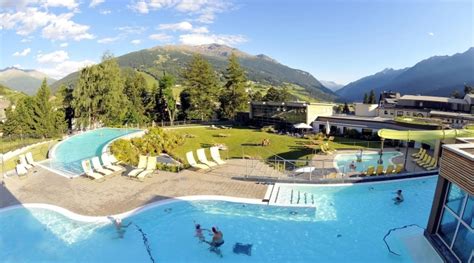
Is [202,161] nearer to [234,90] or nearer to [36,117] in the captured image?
[234,90]

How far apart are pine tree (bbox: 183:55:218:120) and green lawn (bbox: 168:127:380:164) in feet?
40.7

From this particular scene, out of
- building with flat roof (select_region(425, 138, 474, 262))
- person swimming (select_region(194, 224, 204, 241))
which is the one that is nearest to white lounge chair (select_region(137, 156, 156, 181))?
person swimming (select_region(194, 224, 204, 241))

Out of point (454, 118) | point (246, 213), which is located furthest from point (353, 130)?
point (246, 213)

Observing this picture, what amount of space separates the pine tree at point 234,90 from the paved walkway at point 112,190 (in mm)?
29742

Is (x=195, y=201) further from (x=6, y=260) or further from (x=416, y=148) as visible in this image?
(x=416, y=148)

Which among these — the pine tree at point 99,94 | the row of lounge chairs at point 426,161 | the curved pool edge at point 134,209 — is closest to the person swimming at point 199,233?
the curved pool edge at point 134,209

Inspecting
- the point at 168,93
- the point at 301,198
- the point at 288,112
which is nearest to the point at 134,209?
the point at 301,198

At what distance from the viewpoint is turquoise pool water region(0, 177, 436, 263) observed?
939 centimetres

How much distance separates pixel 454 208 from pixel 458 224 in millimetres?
442

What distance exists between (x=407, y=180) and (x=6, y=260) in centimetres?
1782

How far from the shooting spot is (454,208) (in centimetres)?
788

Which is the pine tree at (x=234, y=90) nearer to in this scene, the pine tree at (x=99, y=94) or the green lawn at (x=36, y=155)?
the pine tree at (x=99, y=94)

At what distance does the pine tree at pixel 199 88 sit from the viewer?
148 ft

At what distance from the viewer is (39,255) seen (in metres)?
9.27
